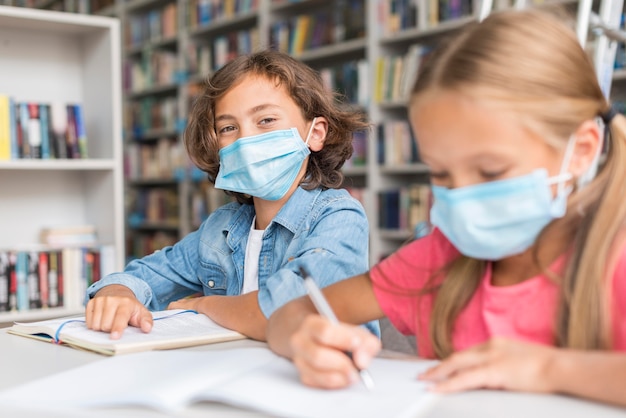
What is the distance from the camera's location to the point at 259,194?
1.30m

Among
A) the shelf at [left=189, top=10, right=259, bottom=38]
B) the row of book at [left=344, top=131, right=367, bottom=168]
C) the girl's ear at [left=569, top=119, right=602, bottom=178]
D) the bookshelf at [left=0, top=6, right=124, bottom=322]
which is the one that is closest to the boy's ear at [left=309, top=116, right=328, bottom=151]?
the girl's ear at [left=569, top=119, right=602, bottom=178]

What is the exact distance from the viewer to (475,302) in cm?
89

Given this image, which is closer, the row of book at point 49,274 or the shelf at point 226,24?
the row of book at point 49,274

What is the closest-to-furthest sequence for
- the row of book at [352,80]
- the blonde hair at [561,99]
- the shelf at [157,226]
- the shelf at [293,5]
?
the blonde hair at [561,99]
the row of book at [352,80]
the shelf at [293,5]
the shelf at [157,226]

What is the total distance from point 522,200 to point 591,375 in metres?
0.21

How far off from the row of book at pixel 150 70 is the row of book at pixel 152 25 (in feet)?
0.40

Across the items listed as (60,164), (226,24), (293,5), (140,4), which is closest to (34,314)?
(60,164)

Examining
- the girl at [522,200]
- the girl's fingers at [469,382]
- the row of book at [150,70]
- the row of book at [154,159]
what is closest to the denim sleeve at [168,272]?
the girl at [522,200]

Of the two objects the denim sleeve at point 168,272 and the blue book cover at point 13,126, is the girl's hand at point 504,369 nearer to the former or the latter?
the denim sleeve at point 168,272

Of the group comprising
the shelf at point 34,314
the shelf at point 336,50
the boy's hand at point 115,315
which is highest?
the shelf at point 336,50

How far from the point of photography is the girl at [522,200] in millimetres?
686

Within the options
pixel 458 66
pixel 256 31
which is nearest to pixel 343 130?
pixel 458 66

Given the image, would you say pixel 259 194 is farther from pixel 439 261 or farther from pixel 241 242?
pixel 439 261

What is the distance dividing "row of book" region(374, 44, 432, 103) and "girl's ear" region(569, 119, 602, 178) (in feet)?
8.51
